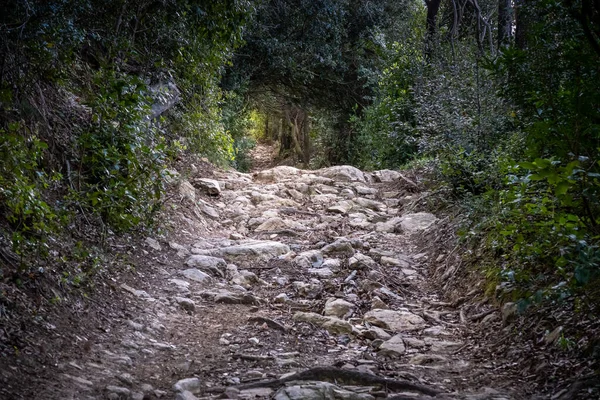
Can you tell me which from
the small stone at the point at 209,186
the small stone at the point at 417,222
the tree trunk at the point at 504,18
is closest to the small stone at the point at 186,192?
the small stone at the point at 209,186

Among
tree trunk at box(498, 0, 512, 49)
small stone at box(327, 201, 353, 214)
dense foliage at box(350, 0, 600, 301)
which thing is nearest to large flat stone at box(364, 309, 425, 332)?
dense foliage at box(350, 0, 600, 301)

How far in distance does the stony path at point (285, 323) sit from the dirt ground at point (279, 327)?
15 millimetres

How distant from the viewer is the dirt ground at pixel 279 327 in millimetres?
2932

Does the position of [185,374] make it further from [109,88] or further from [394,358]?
[109,88]

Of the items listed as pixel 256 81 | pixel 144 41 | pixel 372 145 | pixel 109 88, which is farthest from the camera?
pixel 256 81

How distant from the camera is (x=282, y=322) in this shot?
430cm

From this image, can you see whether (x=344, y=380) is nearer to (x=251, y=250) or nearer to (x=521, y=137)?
(x=251, y=250)

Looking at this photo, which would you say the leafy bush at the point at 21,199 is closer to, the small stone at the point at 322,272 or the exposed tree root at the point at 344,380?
the exposed tree root at the point at 344,380

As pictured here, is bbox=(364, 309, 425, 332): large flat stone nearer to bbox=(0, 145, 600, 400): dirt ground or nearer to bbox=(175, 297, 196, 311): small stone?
bbox=(0, 145, 600, 400): dirt ground

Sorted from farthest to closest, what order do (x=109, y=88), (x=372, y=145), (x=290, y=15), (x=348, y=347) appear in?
(x=372, y=145) < (x=290, y=15) < (x=109, y=88) < (x=348, y=347)

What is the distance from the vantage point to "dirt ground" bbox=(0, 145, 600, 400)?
2.93 metres

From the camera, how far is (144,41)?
21.8 feet

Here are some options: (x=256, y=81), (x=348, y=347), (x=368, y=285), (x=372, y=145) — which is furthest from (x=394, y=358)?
(x=256, y=81)

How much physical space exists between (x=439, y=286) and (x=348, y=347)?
163cm
